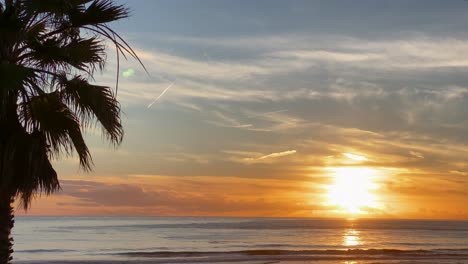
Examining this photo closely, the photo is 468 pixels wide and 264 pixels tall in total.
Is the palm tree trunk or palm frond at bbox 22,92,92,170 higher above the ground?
palm frond at bbox 22,92,92,170

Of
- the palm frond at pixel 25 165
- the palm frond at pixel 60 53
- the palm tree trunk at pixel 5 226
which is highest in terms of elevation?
the palm frond at pixel 60 53

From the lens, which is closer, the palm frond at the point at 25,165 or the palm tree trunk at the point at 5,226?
the palm frond at the point at 25,165

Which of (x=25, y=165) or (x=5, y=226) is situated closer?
(x=25, y=165)

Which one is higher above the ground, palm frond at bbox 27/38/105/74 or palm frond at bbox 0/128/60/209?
palm frond at bbox 27/38/105/74

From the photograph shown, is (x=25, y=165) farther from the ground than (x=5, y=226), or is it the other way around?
(x=25, y=165)

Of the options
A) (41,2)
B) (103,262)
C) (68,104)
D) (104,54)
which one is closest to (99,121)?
(68,104)

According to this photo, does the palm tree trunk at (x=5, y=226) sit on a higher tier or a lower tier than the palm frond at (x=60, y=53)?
lower

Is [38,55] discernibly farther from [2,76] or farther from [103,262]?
[103,262]

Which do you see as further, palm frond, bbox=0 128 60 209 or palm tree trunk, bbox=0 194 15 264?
palm tree trunk, bbox=0 194 15 264

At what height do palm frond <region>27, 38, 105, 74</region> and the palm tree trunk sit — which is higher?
palm frond <region>27, 38, 105, 74</region>

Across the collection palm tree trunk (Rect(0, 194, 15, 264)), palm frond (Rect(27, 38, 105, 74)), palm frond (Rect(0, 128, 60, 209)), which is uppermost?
palm frond (Rect(27, 38, 105, 74))

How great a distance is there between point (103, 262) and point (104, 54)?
26.4 meters

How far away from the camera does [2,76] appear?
9109 mm

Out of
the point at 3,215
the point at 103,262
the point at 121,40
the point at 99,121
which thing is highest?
the point at 121,40
